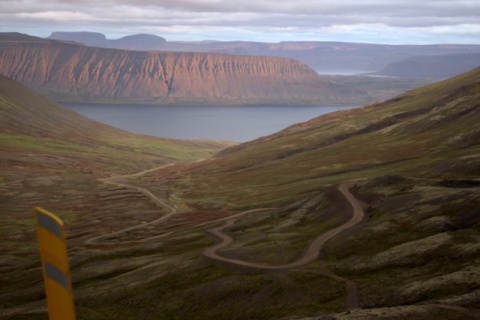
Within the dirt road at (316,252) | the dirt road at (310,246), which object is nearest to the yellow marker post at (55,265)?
the dirt road at (316,252)

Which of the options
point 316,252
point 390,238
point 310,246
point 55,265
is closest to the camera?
point 55,265

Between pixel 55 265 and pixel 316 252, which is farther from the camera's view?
pixel 316 252

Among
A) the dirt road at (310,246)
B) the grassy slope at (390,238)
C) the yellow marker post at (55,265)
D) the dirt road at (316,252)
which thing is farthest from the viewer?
the dirt road at (310,246)

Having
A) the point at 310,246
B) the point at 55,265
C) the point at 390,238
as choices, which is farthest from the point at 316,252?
the point at 55,265

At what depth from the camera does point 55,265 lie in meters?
11.2

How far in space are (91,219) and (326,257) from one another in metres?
92.2

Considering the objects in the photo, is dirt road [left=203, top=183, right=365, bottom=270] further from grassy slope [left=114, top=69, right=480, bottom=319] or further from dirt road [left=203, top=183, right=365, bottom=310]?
grassy slope [left=114, top=69, right=480, bottom=319]

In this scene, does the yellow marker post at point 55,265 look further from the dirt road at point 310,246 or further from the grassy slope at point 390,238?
the dirt road at point 310,246

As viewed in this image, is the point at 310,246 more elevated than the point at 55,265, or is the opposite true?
the point at 55,265

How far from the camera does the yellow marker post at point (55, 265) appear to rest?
1096cm

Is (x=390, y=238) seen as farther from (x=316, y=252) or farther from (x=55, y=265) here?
(x=55, y=265)

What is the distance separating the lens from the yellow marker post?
11.0m

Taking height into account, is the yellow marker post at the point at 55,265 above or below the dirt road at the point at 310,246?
above

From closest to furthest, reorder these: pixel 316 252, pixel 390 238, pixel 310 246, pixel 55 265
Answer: pixel 55 265, pixel 390 238, pixel 316 252, pixel 310 246
